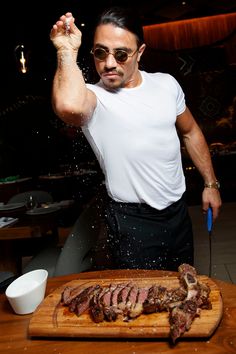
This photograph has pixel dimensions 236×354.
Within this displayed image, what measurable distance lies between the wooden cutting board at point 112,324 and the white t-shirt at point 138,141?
0.70 metres

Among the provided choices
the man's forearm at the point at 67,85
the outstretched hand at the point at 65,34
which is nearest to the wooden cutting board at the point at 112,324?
the man's forearm at the point at 67,85

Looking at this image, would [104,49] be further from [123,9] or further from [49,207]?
[49,207]

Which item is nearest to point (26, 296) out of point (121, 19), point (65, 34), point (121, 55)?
point (65, 34)

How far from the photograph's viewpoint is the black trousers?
1979 millimetres

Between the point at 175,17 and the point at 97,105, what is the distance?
7.02m

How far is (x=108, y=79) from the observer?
1857 millimetres

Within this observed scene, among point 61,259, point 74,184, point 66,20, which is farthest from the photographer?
point 74,184

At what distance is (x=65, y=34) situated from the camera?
1.60m

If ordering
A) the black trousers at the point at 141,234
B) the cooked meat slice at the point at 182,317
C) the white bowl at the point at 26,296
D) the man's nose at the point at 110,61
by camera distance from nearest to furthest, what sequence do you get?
1. the cooked meat slice at the point at 182,317
2. the white bowl at the point at 26,296
3. the man's nose at the point at 110,61
4. the black trousers at the point at 141,234

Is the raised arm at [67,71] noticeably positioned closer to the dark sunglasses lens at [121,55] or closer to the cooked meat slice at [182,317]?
the dark sunglasses lens at [121,55]

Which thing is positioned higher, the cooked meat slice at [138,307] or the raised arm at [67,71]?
the raised arm at [67,71]

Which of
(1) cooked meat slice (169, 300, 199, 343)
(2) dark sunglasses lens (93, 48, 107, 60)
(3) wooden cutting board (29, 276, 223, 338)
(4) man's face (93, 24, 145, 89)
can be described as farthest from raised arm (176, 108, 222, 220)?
(1) cooked meat slice (169, 300, 199, 343)

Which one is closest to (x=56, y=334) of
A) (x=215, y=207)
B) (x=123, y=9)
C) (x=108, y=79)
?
(x=108, y=79)

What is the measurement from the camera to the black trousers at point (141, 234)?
6.49 ft
